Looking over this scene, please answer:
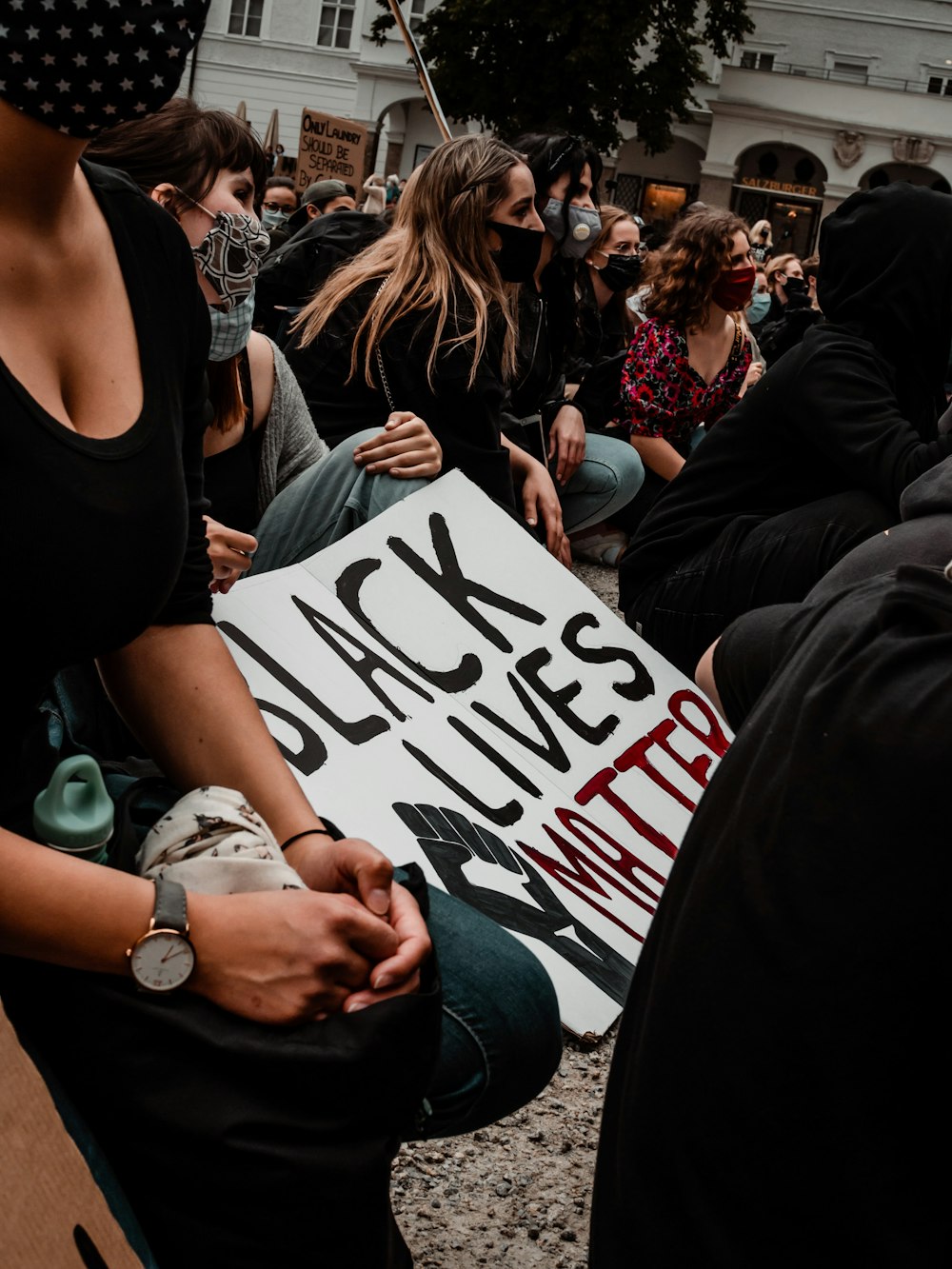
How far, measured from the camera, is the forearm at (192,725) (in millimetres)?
1533

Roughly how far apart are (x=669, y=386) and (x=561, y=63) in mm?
25110

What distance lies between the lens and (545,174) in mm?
4762

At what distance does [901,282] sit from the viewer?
11.4ft

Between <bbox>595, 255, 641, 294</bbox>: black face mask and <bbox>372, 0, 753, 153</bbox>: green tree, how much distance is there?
22.4 m

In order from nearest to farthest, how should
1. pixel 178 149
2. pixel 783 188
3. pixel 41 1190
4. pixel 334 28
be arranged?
pixel 41 1190 < pixel 178 149 < pixel 783 188 < pixel 334 28

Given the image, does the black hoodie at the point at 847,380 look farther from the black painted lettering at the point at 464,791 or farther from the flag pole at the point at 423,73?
the flag pole at the point at 423,73

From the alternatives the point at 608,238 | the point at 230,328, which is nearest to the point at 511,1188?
the point at 230,328

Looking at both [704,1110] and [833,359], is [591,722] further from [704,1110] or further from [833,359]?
[704,1110]

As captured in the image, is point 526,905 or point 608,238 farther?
point 608,238

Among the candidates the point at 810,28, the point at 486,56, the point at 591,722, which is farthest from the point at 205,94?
the point at 591,722

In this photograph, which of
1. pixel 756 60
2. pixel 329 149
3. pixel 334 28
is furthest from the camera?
pixel 334 28

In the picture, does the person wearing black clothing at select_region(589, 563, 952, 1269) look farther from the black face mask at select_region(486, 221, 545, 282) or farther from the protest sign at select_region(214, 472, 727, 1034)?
the black face mask at select_region(486, 221, 545, 282)

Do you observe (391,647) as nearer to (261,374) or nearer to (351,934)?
(261,374)

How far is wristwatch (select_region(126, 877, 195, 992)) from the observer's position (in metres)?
1.21
